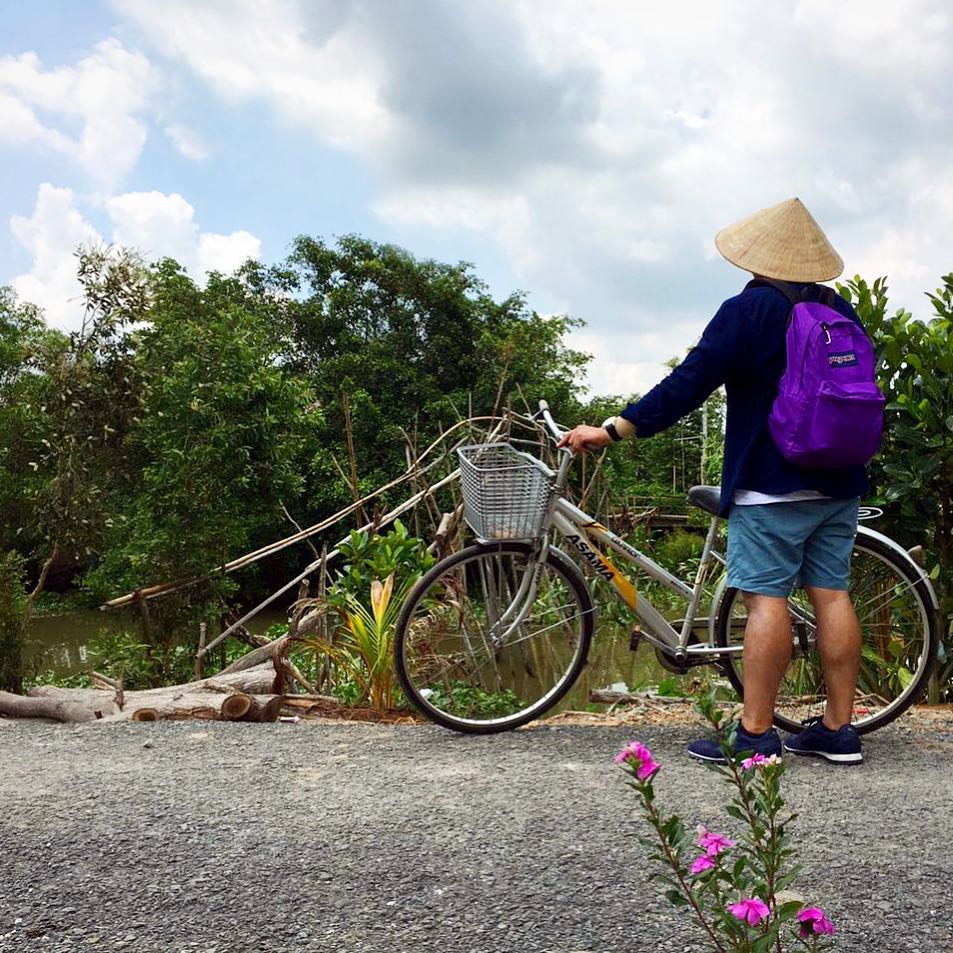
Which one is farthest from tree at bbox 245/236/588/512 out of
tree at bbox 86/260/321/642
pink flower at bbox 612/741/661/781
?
pink flower at bbox 612/741/661/781

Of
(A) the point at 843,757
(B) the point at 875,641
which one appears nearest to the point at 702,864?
(A) the point at 843,757

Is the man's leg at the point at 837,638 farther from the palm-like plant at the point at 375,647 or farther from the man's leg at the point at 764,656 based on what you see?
the palm-like plant at the point at 375,647

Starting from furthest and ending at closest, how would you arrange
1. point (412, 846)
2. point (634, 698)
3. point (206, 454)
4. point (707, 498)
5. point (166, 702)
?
point (206, 454), point (634, 698), point (166, 702), point (707, 498), point (412, 846)

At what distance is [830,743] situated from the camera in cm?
380

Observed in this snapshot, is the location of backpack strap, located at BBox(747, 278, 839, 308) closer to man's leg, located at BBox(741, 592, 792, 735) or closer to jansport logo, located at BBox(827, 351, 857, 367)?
jansport logo, located at BBox(827, 351, 857, 367)

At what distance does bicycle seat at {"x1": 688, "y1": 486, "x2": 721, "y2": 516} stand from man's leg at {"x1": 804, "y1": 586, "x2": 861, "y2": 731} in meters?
0.44

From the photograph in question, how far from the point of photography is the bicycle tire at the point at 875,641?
4.20 m

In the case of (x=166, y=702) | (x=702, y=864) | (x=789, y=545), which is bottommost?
(x=166, y=702)

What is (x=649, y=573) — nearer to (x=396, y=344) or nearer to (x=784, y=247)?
(x=784, y=247)

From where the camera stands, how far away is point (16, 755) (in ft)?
14.0

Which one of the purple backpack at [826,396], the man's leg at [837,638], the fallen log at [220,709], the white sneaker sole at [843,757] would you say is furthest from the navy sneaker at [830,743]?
the fallen log at [220,709]

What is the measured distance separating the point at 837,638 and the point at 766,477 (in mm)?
648

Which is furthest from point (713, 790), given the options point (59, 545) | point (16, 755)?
point (59, 545)

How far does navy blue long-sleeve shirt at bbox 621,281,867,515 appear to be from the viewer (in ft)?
11.3
